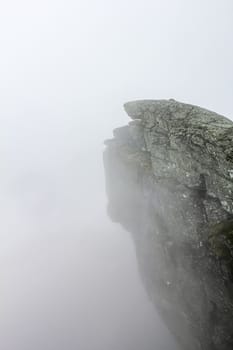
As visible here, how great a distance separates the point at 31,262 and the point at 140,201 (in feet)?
210

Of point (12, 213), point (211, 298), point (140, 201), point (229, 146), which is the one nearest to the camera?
point (229, 146)

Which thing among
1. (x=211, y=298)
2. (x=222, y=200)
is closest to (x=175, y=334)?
(x=211, y=298)

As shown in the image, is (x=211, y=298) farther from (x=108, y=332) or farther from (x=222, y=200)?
(x=108, y=332)

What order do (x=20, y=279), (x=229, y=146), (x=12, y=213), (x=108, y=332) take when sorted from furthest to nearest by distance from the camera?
(x=12, y=213) → (x=20, y=279) → (x=108, y=332) → (x=229, y=146)

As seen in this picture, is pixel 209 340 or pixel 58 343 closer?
pixel 209 340

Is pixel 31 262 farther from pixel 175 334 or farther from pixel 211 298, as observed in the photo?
pixel 211 298

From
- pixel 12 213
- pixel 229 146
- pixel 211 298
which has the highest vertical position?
pixel 12 213

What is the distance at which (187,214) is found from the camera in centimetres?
2933

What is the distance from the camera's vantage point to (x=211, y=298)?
27.0 m

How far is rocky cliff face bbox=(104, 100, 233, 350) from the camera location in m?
25.0

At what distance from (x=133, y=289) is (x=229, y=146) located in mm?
43872

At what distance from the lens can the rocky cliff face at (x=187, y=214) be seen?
2498 cm

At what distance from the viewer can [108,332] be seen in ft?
173

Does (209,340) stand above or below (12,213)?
below
